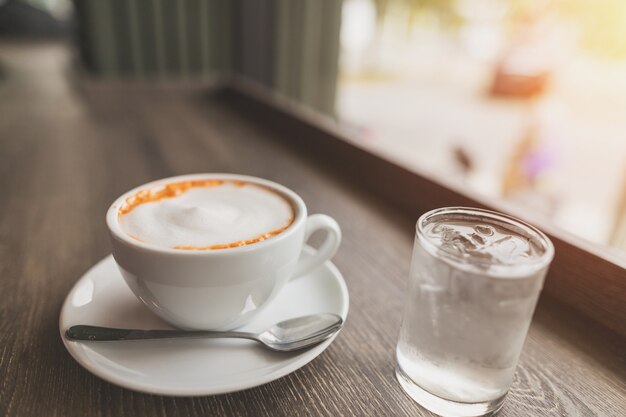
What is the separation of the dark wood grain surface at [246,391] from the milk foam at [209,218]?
12 cm

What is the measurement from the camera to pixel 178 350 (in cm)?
35

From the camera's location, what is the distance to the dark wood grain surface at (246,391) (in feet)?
1.09

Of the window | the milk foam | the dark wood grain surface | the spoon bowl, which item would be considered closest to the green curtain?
the window

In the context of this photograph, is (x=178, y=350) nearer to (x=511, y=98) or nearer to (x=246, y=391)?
(x=246, y=391)

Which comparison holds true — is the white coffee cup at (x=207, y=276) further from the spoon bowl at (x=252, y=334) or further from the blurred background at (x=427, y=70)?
the blurred background at (x=427, y=70)

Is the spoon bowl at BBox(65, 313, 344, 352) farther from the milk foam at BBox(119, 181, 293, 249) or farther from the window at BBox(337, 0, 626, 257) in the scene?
the window at BBox(337, 0, 626, 257)

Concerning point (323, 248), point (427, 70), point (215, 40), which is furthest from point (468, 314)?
point (427, 70)

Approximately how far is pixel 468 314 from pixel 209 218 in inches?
9.1

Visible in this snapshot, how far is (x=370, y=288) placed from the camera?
50 centimetres

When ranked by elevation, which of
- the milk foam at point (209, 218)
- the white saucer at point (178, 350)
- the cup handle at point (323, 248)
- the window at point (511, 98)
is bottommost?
the window at point (511, 98)

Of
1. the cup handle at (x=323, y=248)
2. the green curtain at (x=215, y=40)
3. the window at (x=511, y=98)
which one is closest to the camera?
the cup handle at (x=323, y=248)

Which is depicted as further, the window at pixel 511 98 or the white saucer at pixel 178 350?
the window at pixel 511 98

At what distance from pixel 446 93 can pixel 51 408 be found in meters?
6.26

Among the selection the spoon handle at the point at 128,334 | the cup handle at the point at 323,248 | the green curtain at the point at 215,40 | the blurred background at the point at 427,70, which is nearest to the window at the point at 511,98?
the blurred background at the point at 427,70
